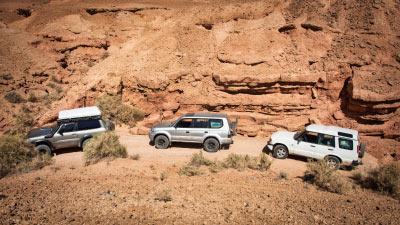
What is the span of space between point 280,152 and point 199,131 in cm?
379

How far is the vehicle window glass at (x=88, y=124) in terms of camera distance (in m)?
9.76

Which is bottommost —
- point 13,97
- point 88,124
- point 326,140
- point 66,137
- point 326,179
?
point 326,179

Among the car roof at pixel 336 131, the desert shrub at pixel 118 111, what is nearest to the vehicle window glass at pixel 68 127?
the desert shrub at pixel 118 111

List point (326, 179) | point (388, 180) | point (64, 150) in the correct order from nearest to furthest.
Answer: point (388, 180), point (326, 179), point (64, 150)

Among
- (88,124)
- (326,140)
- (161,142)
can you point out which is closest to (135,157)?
(161,142)

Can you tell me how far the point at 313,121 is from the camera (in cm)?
1262

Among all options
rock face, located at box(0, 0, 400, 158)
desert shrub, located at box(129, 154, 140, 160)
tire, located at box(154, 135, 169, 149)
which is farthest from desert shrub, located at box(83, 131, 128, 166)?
rock face, located at box(0, 0, 400, 158)

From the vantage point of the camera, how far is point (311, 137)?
9.37m

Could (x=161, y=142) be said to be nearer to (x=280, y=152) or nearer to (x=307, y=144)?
(x=280, y=152)

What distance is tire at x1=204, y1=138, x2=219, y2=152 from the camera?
10062 mm

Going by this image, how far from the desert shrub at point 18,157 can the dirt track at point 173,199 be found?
0.44m

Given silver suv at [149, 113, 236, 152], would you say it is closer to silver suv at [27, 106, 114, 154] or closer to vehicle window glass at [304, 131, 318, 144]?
silver suv at [27, 106, 114, 154]

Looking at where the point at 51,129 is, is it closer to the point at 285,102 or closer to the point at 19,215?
the point at 19,215

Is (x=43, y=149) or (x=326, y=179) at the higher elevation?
(x=43, y=149)
